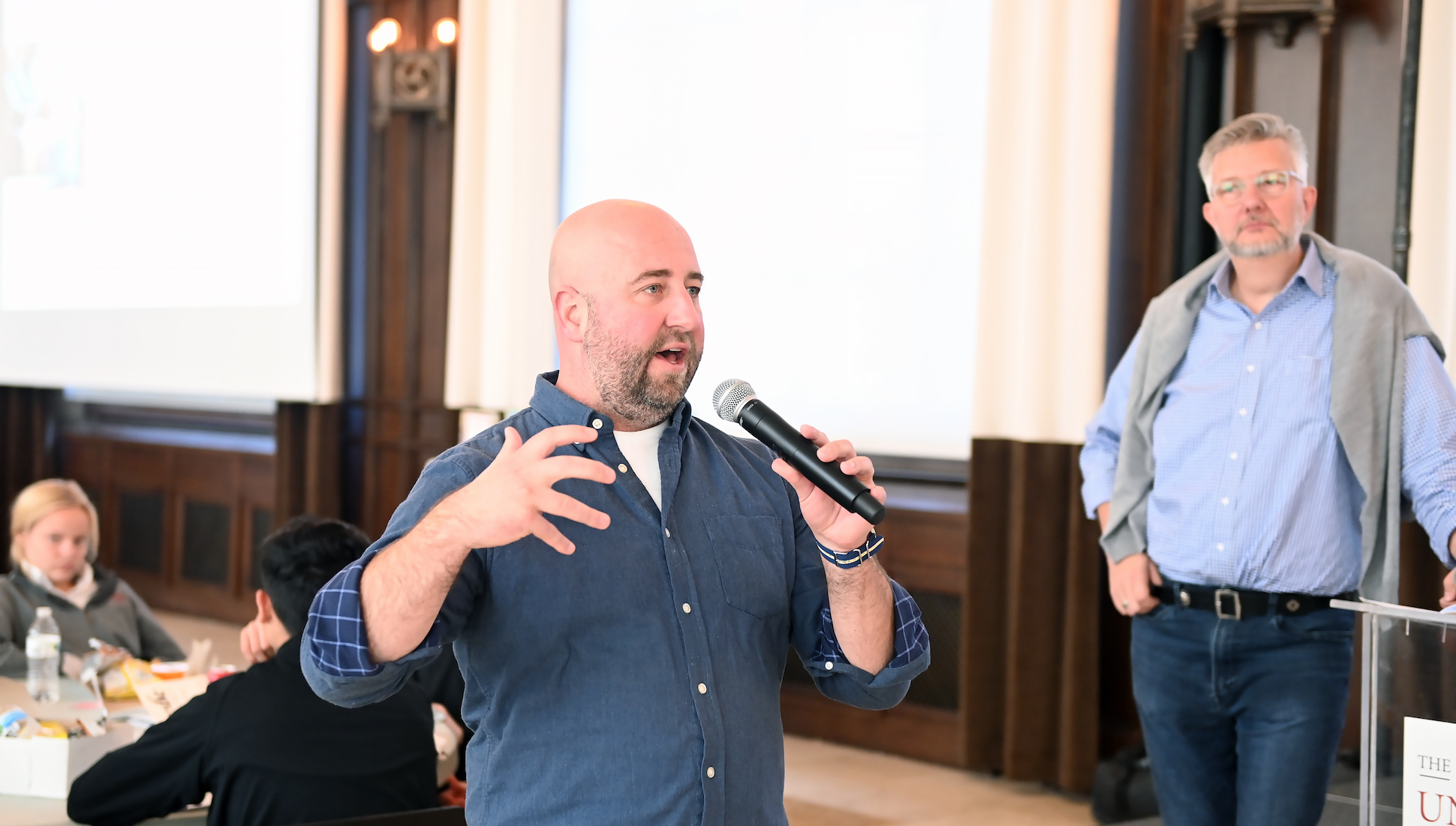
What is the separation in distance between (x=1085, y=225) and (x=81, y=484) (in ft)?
20.1

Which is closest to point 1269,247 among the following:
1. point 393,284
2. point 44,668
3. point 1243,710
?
point 1243,710

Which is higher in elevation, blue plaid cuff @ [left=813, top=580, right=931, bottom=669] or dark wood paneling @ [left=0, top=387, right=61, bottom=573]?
blue plaid cuff @ [left=813, top=580, right=931, bottom=669]

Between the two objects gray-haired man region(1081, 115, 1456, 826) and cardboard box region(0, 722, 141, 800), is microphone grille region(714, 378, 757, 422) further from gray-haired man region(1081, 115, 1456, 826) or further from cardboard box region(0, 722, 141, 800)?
cardboard box region(0, 722, 141, 800)

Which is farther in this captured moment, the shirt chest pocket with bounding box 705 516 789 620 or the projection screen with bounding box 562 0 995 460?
the projection screen with bounding box 562 0 995 460

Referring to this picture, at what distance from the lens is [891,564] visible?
4.80m

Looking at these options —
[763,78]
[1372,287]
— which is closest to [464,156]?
[763,78]

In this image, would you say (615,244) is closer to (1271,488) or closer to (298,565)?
(298,565)

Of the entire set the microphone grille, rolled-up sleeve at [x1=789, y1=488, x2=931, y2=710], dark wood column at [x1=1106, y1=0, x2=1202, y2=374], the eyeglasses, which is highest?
dark wood column at [x1=1106, y1=0, x2=1202, y2=374]

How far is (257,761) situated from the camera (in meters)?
2.24

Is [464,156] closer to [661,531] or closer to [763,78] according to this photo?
[763,78]

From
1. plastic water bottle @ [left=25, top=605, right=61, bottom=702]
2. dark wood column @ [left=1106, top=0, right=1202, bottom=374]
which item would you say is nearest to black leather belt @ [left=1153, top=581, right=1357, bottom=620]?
dark wood column @ [left=1106, top=0, right=1202, bottom=374]

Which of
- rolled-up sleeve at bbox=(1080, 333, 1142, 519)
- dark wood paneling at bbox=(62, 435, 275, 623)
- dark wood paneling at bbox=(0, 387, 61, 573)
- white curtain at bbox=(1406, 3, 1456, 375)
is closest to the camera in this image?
rolled-up sleeve at bbox=(1080, 333, 1142, 519)

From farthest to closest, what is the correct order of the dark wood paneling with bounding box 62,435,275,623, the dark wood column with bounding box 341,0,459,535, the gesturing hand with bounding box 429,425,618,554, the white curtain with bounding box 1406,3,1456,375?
the dark wood paneling with bounding box 62,435,275,623 < the dark wood column with bounding box 341,0,459,535 < the white curtain with bounding box 1406,3,1456,375 < the gesturing hand with bounding box 429,425,618,554

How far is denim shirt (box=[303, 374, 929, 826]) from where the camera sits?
1539 millimetres
